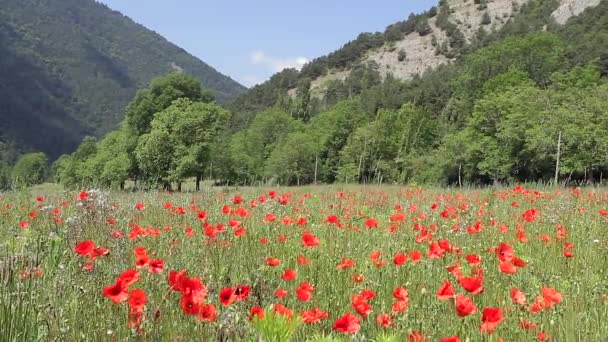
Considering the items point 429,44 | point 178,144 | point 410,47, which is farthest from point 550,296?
point 410,47

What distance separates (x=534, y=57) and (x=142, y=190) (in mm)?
52641

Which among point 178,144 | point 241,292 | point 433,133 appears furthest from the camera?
point 433,133

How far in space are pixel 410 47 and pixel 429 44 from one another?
660 centimetres

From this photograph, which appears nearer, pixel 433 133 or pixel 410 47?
pixel 433 133

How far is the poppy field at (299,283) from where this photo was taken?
205 cm

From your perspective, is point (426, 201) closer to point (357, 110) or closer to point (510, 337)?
point (510, 337)

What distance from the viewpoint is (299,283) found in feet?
11.7

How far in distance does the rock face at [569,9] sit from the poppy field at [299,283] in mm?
117092

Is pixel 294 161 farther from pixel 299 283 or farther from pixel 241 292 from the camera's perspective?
pixel 241 292

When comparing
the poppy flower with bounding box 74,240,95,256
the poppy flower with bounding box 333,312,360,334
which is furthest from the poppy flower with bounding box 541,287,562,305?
the poppy flower with bounding box 74,240,95,256

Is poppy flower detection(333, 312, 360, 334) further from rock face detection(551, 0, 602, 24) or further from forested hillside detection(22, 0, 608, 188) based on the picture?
rock face detection(551, 0, 602, 24)

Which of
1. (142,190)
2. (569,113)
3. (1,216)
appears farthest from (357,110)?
(1,216)

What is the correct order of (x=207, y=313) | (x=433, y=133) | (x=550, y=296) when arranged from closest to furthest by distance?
1. (x=207, y=313)
2. (x=550, y=296)
3. (x=433, y=133)

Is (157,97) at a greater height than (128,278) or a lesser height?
greater
